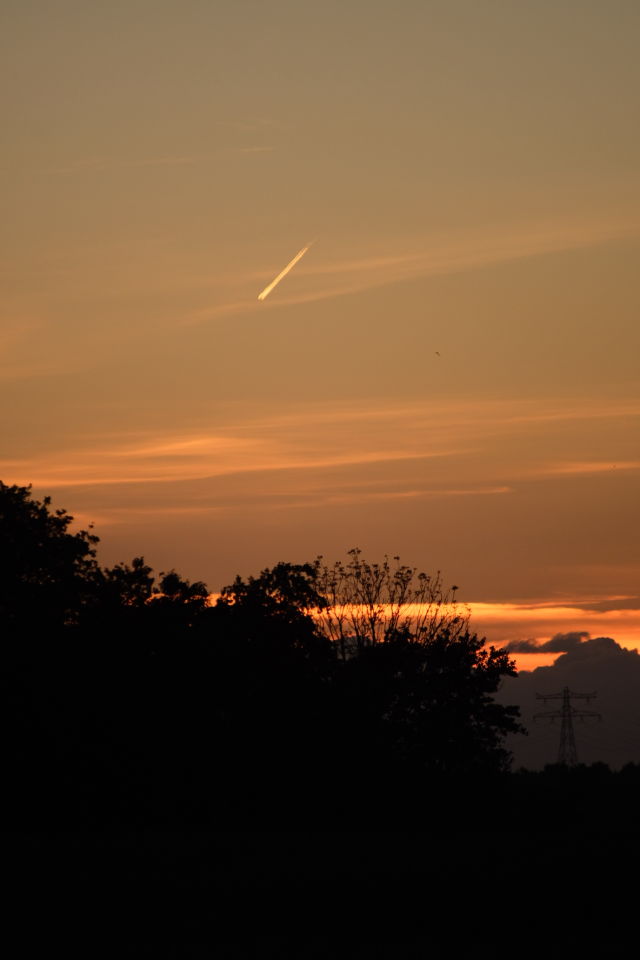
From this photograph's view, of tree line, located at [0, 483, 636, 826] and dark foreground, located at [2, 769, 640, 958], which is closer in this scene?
dark foreground, located at [2, 769, 640, 958]

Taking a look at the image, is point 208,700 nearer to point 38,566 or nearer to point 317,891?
point 38,566

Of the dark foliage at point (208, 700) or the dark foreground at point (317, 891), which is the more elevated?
the dark foliage at point (208, 700)

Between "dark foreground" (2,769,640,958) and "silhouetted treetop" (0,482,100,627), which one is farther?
"silhouetted treetop" (0,482,100,627)

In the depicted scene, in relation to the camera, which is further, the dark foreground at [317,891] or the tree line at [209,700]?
the tree line at [209,700]

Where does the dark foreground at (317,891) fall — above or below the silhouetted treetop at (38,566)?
below

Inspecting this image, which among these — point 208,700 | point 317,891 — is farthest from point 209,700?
point 317,891

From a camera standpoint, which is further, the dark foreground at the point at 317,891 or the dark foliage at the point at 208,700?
the dark foliage at the point at 208,700

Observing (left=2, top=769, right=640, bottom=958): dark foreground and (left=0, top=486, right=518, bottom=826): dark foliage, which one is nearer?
(left=2, top=769, right=640, bottom=958): dark foreground

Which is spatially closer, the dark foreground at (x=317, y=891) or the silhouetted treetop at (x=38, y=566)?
the dark foreground at (x=317, y=891)

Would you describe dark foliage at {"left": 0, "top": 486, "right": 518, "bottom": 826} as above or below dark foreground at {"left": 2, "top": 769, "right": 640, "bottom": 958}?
above

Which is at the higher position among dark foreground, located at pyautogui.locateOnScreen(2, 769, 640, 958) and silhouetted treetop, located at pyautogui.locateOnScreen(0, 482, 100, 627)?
silhouetted treetop, located at pyautogui.locateOnScreen(0, 482, 100, 627)

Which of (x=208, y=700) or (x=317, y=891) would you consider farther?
(x=208, y=700)

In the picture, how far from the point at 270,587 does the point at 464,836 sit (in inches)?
775

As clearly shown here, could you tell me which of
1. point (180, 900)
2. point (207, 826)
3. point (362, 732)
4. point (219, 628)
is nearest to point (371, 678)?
point (362, 732)
